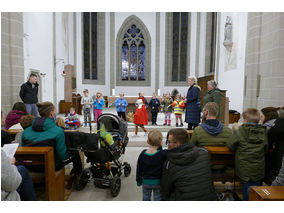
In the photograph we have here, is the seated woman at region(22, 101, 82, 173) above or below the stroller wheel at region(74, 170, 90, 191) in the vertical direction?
above

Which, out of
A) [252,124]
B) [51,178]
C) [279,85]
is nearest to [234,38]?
[279,85]

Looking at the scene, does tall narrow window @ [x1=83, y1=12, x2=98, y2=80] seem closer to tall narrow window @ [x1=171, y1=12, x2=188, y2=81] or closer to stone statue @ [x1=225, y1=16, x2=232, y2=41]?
tall narrow window @ [x1=171, y1=12, x2=188, y2=81]

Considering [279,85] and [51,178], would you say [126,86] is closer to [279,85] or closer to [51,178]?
[279,85]

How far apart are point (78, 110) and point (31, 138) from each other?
8434 millimetres

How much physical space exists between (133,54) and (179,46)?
11.9ft

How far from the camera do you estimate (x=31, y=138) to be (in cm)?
250

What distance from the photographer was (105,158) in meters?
3.00

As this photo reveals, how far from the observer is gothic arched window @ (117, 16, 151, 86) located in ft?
53.9

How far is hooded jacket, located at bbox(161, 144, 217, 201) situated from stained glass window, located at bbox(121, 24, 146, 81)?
50.4ft

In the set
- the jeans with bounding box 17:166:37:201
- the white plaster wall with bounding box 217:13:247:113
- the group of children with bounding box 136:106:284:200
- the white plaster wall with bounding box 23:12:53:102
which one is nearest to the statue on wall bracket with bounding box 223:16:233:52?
the white plaster wall with bounding box 217:13:247:113

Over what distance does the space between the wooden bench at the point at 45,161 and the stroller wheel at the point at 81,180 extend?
23.1 inches

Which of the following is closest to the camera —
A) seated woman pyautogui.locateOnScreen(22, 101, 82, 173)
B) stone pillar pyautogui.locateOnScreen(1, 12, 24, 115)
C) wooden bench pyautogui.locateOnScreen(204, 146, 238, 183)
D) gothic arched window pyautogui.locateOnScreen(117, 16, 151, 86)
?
seated woman pyautogui.locateOnScreen(22, 101, 82, 173)

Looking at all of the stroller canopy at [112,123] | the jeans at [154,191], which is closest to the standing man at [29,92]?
the stroller canopy at [112,123]

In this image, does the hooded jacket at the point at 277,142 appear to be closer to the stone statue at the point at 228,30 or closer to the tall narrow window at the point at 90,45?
the stone statue at the point at 228,30
